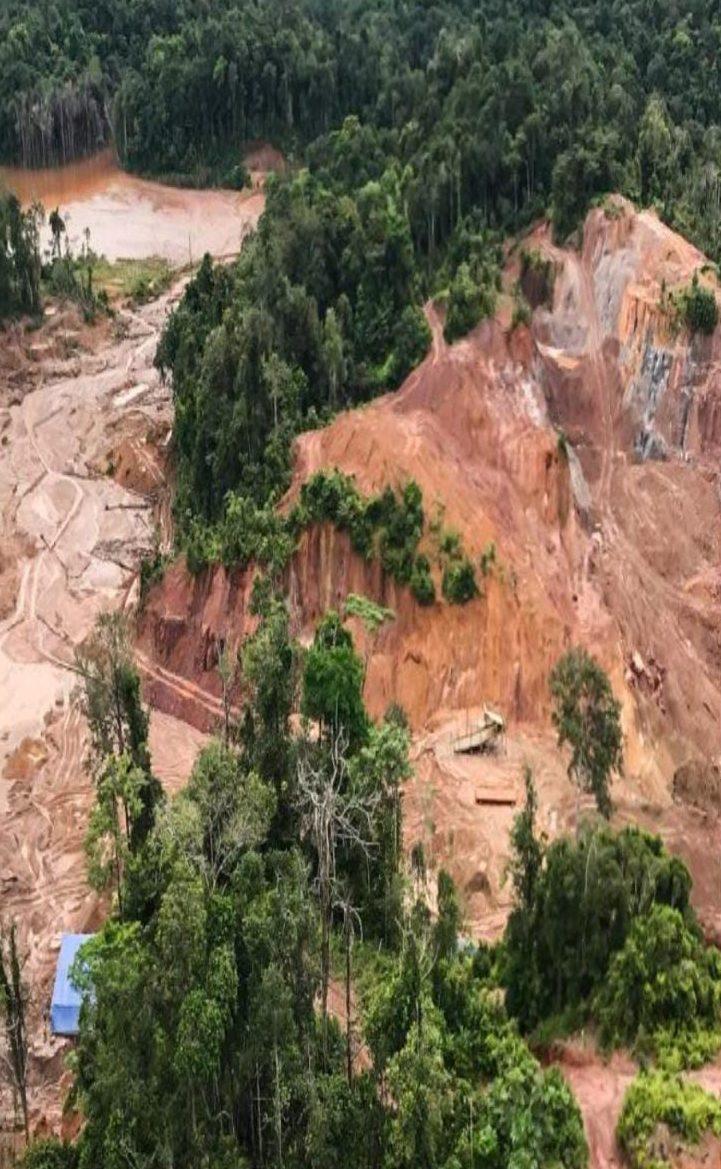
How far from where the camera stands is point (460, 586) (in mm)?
42875

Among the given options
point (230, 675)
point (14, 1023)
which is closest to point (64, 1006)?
point (14, 1023)

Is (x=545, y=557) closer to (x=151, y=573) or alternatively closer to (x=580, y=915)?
(x=151, y=573)

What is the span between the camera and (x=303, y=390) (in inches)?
1923

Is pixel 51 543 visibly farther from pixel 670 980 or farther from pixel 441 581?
pixel 670 980

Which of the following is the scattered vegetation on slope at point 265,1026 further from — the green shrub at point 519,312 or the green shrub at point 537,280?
the green shrub at point 537,280

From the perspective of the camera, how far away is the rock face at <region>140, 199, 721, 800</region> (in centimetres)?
4253

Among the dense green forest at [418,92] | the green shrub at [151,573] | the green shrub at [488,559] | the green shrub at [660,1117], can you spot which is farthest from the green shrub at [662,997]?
the dense green forest at [418,92]

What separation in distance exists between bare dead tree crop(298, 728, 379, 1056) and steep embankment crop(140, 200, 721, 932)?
185 inches

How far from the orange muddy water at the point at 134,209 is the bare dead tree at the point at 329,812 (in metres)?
61.0

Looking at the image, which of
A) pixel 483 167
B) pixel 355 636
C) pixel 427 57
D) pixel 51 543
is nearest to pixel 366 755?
pixel 355 636

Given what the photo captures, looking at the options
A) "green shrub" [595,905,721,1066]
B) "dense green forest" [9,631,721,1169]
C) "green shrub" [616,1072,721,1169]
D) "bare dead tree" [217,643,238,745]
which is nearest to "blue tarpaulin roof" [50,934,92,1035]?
"dense green forest" [9,631,721,1169]

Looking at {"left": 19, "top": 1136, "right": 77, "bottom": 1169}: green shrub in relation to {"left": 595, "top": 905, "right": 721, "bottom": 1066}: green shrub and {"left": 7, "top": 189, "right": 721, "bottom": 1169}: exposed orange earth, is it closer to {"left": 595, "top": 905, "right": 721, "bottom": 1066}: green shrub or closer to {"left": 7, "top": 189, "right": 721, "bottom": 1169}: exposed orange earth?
{"left": 7, "top": 189, "right": 721, "bottom": 1169}: exposed orange earth

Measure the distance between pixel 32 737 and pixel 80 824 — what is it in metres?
4.99

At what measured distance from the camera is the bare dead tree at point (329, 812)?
91.4 ft
